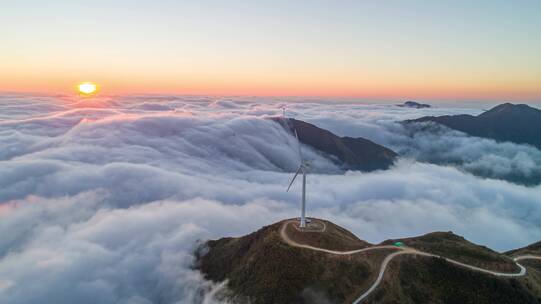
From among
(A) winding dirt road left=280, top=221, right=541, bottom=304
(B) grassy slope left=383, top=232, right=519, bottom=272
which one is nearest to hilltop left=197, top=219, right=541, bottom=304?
(B) grassy slope left=383, top=232, right=519, bottom=272

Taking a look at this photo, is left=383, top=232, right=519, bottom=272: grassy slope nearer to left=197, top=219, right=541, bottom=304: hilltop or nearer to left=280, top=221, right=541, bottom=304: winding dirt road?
left=197, top=219, right=541, bottom=304: hilltop

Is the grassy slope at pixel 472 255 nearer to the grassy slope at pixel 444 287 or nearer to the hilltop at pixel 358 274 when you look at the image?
the hilltop at pixel 358 274

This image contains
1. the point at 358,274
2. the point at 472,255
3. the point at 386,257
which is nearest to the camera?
the point at 358,274

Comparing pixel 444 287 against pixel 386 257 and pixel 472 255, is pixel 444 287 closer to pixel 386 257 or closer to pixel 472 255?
pixel 386 257

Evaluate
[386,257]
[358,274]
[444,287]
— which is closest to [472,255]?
[444,287]

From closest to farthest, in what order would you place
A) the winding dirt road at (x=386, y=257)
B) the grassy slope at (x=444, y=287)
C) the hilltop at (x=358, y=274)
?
the grassy slope at (x=444, y=287), the hilltop at (x=358, y=274), the winding dirt road at (x=386, y=257)

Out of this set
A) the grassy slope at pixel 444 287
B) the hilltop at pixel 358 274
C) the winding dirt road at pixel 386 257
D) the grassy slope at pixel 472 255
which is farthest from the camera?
the grassy slope at pixel 472 255

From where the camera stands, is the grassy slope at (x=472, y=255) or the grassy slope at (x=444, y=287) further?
the grassy slope at (x=472, y=255)

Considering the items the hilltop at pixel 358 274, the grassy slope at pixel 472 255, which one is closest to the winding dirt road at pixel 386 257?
the hilltop at pixel 358 274

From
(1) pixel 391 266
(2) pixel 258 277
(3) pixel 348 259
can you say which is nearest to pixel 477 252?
(1) pixel 391 266
